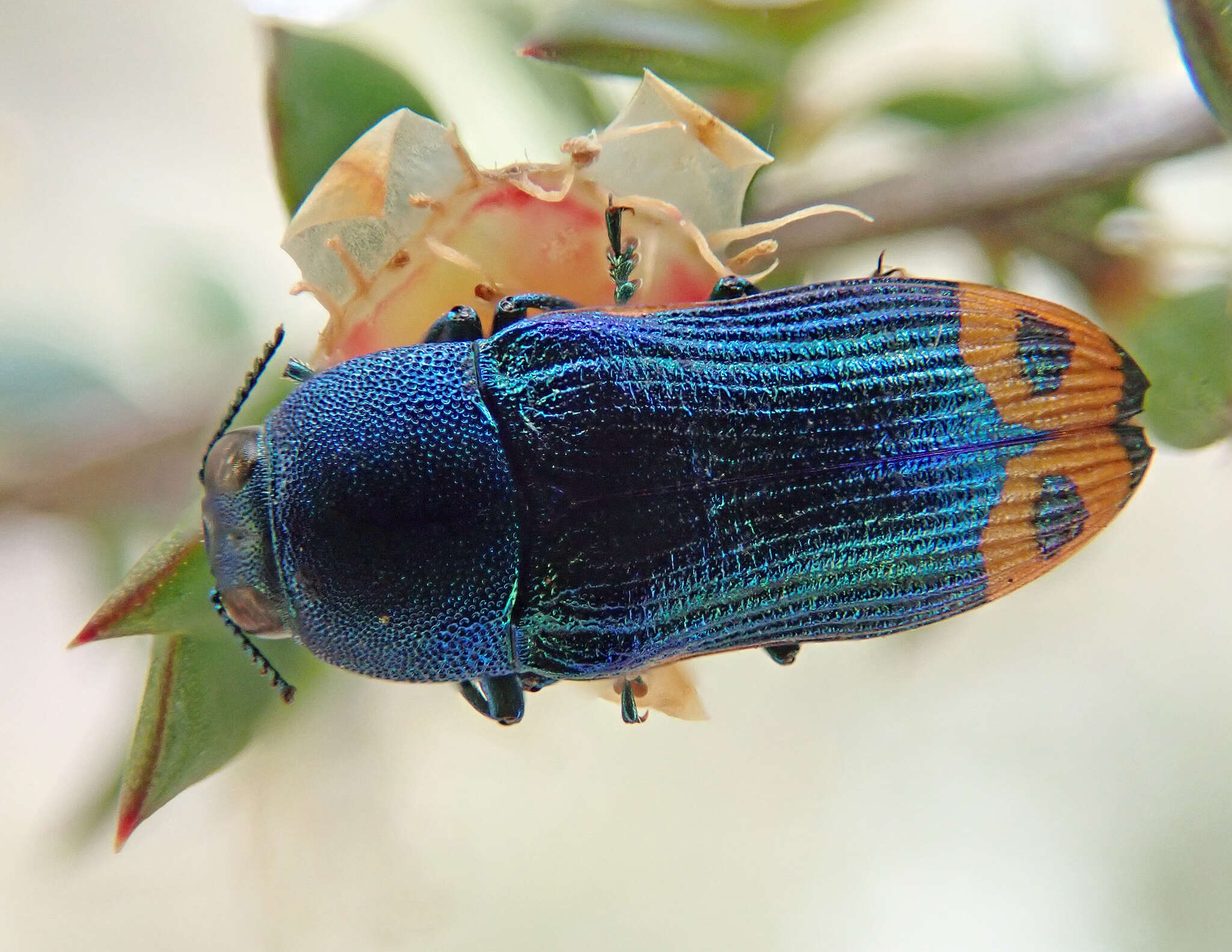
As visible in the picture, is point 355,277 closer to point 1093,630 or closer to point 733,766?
point 733,766

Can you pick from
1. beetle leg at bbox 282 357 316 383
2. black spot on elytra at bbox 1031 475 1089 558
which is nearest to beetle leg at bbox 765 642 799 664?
black spot on elytra at bbox 1031 475 1089 558

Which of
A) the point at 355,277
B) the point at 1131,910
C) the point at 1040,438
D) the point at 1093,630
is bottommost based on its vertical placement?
the point at 1131,910

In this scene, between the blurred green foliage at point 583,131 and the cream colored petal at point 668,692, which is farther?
the cream colored petal at point 668,692

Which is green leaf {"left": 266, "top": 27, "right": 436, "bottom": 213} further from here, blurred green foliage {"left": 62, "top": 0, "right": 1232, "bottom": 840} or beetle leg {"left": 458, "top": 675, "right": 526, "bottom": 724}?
beetle leg {"left": 458, "top": 675, "right": 526, "bottom": 724}

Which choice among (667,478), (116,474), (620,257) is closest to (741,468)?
(667,478)

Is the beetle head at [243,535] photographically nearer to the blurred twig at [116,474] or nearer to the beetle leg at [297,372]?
the beetle leg at [297,372]

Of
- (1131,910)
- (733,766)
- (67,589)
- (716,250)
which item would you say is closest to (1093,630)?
(1131,910)

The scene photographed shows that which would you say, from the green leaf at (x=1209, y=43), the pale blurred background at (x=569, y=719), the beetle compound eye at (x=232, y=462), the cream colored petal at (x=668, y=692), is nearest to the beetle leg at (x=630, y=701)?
the cream colored petal at (x=668, y=692)
